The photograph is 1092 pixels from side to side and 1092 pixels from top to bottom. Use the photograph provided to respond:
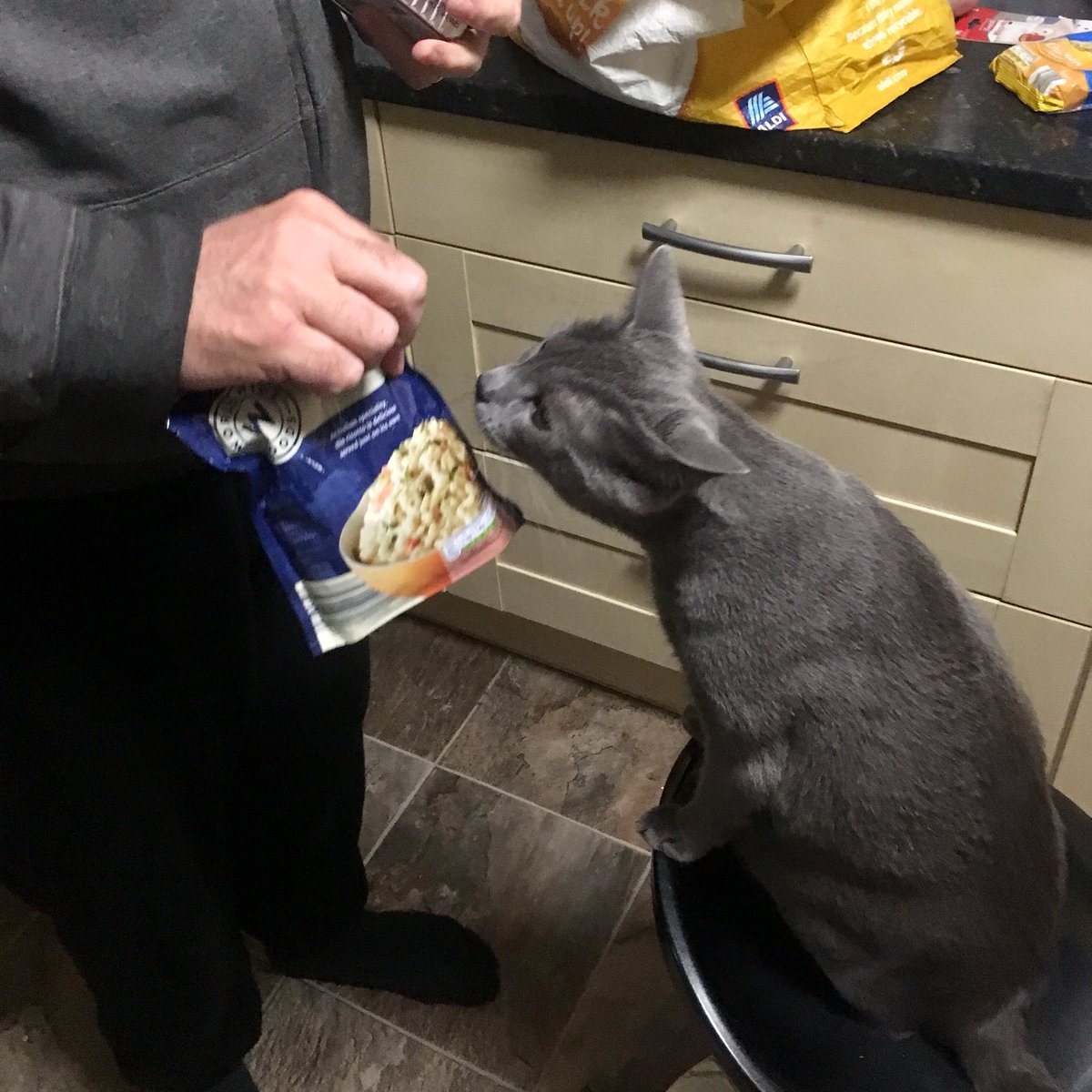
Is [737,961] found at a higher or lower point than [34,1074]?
higher

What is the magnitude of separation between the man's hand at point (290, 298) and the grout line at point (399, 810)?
993 millimetres

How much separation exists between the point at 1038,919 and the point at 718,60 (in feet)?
2.38

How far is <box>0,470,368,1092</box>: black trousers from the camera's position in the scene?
2.46 feet

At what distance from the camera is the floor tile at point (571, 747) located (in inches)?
56.7

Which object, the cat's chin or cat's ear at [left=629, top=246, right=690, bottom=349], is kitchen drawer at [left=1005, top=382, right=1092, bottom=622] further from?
the cat's chin

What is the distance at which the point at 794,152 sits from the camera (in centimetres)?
90

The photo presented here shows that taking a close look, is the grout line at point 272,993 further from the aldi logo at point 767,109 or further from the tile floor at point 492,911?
the aldi logo at point 767,109

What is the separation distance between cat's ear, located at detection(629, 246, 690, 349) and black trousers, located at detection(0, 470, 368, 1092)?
13.3 inches

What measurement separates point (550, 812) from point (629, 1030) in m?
0.32

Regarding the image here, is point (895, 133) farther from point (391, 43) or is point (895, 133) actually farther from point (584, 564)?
point (584, 564)

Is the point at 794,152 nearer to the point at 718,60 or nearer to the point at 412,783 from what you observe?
the point at 718,60

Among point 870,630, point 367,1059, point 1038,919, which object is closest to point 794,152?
point 870,630

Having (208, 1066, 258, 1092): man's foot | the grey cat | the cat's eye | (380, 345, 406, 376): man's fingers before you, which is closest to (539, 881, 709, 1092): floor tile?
(208, 1066, 258, 1092): man's foot

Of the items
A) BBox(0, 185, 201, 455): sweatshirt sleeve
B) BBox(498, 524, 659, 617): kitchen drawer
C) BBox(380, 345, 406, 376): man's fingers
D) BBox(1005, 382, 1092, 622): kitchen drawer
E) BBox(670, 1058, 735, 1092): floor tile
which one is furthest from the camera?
BBox(498, 524, 659, 617): kitchen drawer
